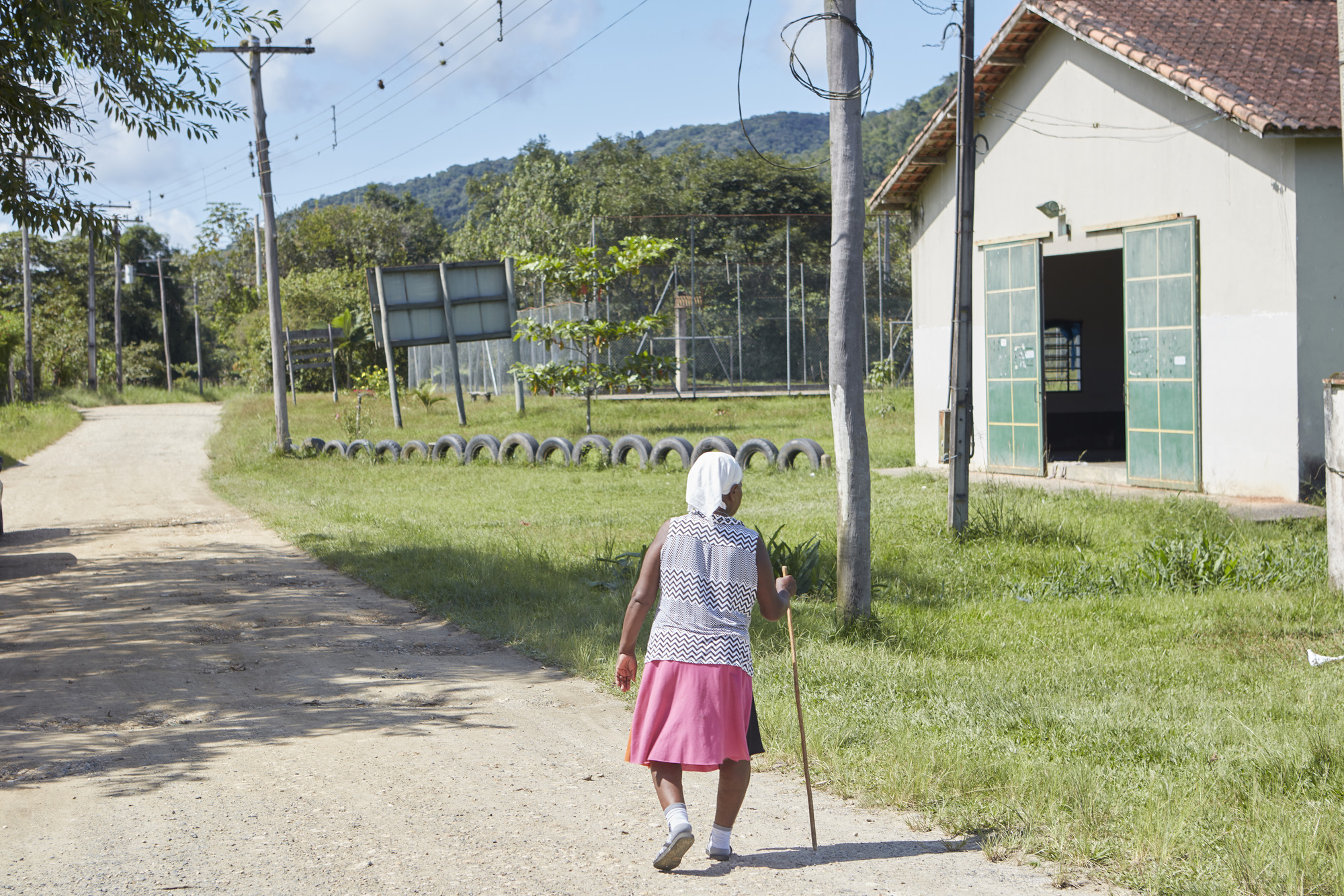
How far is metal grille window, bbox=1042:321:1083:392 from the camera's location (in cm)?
2088

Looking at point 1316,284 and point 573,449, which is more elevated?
point 1316,284

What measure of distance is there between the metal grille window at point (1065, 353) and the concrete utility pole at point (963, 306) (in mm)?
10133

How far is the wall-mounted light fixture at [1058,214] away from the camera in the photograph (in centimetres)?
1530

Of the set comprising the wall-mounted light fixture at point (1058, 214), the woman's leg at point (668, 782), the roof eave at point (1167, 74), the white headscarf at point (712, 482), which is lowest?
the woman's leg at point (668, 782)

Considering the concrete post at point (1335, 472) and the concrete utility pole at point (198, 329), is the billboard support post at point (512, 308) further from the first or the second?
the concrete utility pole at point (198, 329)

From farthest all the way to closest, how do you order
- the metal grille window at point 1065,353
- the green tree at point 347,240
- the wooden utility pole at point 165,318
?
the green tree at point 347,240 → the wooden utility pole at point 165,318 → the metal grille window at point 1065,353

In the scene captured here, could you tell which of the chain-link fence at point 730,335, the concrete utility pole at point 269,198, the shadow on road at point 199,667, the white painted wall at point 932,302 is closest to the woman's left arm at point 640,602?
the shadow on road at point 199,667

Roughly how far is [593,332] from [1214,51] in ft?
46.0

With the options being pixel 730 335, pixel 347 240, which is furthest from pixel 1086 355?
pixel 347 240

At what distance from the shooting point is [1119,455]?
2016cm

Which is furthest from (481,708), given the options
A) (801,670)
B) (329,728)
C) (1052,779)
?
(1052,779)

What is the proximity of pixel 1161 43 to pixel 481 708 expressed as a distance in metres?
12.1

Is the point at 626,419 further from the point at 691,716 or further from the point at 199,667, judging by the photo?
the point at 691,716

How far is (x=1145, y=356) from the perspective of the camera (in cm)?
1427
